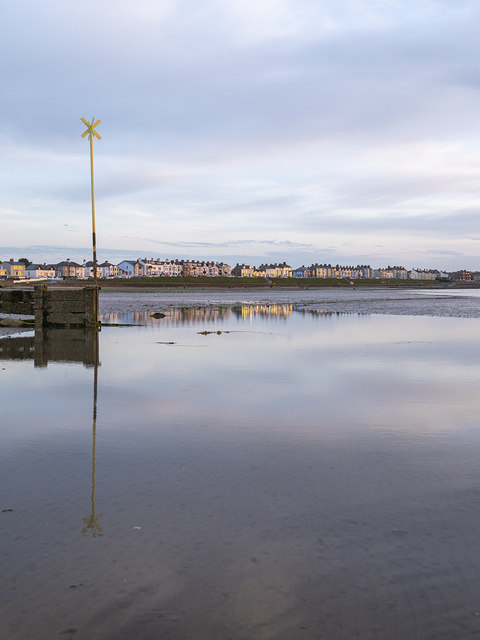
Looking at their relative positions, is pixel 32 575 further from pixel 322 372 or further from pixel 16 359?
pixel 16 359

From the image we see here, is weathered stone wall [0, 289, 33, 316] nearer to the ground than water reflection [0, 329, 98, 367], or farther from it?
farther from it

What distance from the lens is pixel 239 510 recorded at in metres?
5.70

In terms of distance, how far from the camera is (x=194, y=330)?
27.3 metres

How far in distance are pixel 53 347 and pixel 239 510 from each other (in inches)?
628

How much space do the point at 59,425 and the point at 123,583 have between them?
536 cm

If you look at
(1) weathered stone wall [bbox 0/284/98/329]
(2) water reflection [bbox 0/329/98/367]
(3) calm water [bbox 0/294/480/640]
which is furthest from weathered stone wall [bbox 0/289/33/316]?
(3) calm water [bbox 0/294/480/640]

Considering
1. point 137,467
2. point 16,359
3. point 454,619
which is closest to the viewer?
point 454,619

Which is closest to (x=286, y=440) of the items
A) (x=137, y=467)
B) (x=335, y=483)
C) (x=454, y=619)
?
(x=335, y=483)

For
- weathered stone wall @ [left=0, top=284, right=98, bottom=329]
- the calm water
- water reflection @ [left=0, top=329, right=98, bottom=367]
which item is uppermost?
weathered stone wall @ [left=0, top=284, right=98, bottom=329]

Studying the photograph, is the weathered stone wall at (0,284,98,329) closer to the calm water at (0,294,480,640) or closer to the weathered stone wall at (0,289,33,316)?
the weathered stone wall at (0,289,33,316)

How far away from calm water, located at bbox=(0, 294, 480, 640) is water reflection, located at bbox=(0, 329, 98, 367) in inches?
170

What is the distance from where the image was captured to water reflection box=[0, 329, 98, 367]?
1728 cm

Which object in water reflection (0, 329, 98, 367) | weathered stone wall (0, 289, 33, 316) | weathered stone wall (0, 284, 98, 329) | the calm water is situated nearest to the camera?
the calm water

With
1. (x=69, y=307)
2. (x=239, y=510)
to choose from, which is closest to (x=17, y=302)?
(x=69, y=307)
